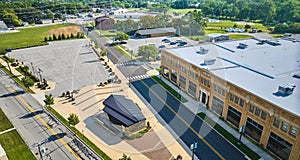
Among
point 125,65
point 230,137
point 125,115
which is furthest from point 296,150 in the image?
point 125,65

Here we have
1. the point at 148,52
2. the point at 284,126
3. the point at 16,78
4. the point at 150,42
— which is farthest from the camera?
the point at 150,42

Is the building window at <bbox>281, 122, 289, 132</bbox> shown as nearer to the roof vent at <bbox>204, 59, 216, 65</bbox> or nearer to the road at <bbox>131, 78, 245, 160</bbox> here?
the road at <bbox>131, 78, 245, 160</bbox>

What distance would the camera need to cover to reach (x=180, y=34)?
375ft

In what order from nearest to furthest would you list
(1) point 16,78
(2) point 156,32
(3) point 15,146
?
(3) point 15,146
(1) point 16,78
(2) point 156,32

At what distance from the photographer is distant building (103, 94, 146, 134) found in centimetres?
3984

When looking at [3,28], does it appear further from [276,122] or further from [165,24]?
[276,122]

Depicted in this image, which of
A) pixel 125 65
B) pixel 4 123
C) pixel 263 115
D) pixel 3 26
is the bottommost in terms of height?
pixel 125 65

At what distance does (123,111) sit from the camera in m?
41.4

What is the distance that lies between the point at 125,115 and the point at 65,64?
4408 cm

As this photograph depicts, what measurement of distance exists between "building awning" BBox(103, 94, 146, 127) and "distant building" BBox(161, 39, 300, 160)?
54.4 feet

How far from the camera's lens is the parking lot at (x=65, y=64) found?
204 ft

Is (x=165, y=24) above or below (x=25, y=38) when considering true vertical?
above

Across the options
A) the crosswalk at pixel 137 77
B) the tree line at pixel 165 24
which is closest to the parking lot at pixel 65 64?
the crosswalk at pixel 137 77

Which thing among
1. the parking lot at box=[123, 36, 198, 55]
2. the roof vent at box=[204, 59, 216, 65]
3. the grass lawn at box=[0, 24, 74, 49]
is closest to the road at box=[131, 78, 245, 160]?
the roof vent at box=[204, 59, 216, 65]
